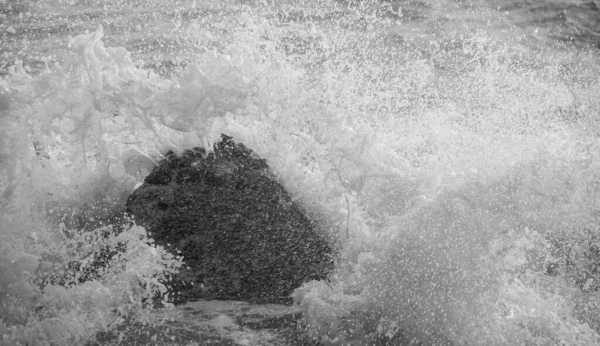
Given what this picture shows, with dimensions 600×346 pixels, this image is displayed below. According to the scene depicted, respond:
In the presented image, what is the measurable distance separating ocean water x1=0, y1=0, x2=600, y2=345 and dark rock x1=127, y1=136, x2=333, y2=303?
174 millimetres

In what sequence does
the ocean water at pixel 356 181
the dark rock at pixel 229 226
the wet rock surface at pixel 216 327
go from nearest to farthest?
the wet rock surface at pixel 216 327 → the ocean water at pixel 356 181 → the dark rock at pixel 229 226

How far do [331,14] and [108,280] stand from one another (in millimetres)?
7245

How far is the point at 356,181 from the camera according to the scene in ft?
15.9

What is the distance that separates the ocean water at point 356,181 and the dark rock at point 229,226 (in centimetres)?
17

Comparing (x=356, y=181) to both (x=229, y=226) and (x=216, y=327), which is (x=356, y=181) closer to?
(x=229, y=226)

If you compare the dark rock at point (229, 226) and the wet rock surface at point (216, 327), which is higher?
the dark rock at point (229, 226)

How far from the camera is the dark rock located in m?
4.10

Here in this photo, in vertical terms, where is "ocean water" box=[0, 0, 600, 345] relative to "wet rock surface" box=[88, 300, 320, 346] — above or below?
above

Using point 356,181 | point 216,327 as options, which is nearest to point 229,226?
point 216,327

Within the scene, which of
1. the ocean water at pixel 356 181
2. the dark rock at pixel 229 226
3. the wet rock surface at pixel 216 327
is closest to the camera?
the wet rock surface at pixel 216 327

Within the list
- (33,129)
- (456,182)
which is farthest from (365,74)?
(33,129)

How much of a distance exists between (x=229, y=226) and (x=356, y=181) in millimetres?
1006

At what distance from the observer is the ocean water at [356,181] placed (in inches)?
146

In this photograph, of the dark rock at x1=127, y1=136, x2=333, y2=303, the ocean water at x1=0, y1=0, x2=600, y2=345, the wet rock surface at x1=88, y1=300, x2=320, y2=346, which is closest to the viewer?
the wet rock surface at x1=88, y1=300, x2=320, y2=346
